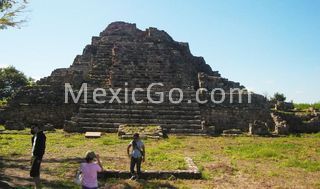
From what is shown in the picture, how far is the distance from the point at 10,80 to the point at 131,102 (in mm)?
42961

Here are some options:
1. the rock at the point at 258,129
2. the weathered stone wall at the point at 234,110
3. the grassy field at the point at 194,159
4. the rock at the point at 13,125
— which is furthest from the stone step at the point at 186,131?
the rock at the point at 13,125

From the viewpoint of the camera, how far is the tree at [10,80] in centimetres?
6094

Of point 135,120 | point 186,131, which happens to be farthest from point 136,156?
point 135,120

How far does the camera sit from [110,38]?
109 feet

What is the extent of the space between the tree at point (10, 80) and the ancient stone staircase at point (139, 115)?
131 ft

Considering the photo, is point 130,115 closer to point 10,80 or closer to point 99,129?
point 99,129

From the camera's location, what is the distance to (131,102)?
24453 millimetres

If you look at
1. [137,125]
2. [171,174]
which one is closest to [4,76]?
[137,125]

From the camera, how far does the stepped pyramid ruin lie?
76.1 ft

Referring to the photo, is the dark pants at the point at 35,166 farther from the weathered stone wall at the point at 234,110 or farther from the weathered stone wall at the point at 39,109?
the weathered stone wall at the point at 234,110

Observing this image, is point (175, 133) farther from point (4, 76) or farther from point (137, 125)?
point (4, 76)

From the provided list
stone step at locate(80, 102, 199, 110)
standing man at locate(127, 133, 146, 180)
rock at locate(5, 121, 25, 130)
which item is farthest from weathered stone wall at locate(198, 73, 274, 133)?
standing man at locate(127, 133, 146, 180)

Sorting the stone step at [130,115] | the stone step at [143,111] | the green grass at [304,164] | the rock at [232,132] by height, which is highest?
the stone step at [143,111]

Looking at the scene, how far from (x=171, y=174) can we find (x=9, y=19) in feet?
33.9
